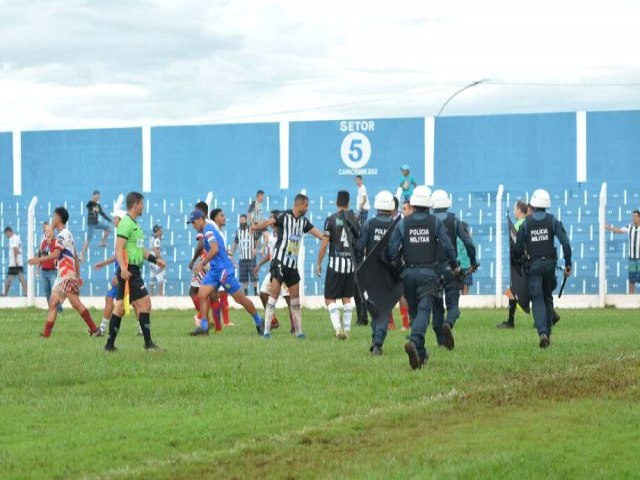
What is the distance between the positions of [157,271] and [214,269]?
42.3ft

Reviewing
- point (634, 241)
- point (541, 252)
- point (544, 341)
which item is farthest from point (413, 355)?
point (634, 241)

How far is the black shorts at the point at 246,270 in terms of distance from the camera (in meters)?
31.0

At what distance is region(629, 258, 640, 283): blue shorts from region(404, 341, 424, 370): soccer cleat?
55.0 ft

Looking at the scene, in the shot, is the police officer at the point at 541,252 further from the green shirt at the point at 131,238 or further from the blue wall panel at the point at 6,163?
the blue wall panel at the point at 6,163

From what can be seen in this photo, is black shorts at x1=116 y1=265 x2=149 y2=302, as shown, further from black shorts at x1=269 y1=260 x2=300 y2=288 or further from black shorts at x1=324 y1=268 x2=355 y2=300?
black shorts at x1=324 y1=268 x2=355 y2=300

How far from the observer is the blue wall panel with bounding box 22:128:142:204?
130 feet

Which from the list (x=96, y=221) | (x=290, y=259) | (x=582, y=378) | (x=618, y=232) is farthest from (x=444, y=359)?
(x=96, y=221)

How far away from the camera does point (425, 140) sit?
121 feet

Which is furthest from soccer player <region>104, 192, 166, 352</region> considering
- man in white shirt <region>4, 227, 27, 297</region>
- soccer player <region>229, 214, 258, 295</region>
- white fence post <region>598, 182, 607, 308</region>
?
man in white shirt <region>4, 227, 27, 297</region>

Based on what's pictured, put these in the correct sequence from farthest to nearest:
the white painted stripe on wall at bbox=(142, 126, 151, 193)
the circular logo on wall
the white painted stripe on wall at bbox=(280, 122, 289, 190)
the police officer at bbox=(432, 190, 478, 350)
Answer: 1. the white painted stripe on wall at bbox=(142, 126, 151, 193)
2. the white painted stripe on wall at bbox=(280, 122, 289, 190)
3. the circular logo on wall
4. the police officer at bbox=(432, 190, 478, 350)

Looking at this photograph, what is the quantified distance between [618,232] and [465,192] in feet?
11.7

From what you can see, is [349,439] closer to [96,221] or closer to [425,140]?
[96,221]

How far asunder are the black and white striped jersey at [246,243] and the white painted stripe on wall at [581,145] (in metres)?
10.1

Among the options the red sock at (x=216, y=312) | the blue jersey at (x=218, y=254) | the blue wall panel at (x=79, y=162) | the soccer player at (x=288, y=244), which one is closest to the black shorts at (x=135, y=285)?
the soccer player at (x=288, y=244)
